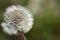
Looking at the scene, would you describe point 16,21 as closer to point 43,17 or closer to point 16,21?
point 16,21

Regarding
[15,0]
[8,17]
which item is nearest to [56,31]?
[15,0]

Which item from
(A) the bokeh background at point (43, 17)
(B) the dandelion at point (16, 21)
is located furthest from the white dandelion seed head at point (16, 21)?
(A) the bokeh background at point (43, 17)

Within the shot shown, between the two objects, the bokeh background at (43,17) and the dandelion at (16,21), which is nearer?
the dandelion at (16,21)

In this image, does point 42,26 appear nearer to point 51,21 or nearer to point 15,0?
point 51,21

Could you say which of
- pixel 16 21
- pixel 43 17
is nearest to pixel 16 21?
pixel 16 21

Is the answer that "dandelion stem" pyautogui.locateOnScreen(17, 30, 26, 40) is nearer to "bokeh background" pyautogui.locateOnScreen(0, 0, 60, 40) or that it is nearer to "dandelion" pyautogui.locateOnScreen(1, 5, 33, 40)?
"dandelion" pyautogui.locateOnScreen(1, 5, 33, 40)

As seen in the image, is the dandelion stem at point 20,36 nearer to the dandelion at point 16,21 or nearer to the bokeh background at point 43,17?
the dandelion at point 16,21

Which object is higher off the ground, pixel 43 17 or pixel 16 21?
pixel 43 17
